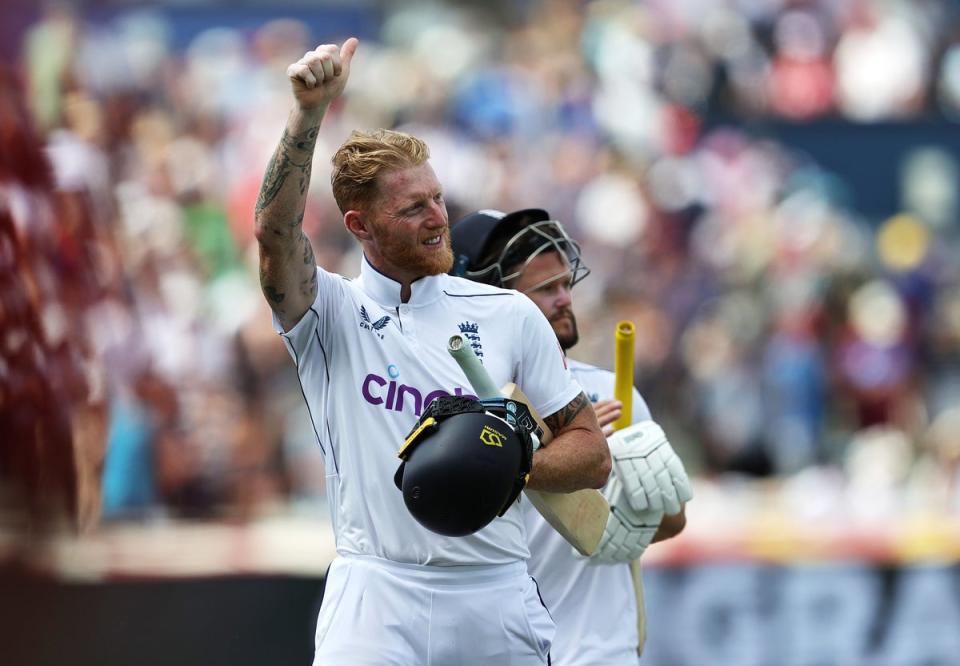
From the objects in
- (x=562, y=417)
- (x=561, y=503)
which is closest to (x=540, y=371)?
(x=562, y=417)

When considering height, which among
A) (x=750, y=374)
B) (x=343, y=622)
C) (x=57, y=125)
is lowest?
(x=750, y=374)

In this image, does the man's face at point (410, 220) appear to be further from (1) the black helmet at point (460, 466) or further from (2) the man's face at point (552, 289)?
(2) the man's face at point (552, 289)

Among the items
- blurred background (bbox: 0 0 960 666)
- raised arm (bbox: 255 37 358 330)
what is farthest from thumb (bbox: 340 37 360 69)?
blurred background (bbox: 0 0 960 666)

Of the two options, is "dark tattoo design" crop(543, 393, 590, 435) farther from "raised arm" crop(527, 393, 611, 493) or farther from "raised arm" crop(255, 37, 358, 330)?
"raised arm" crop(255, 37, 358, 330)

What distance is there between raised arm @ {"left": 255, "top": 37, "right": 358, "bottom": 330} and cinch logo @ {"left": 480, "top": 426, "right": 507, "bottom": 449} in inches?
25.1

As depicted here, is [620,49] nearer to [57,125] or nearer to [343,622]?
[57,125]

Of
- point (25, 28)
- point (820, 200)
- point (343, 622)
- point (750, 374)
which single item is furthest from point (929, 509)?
point (343, 622)

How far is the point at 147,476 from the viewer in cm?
938

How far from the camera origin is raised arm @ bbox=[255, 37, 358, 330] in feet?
12.2

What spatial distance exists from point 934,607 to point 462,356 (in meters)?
6.79

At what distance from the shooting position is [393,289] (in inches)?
161

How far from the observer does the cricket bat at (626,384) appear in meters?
5.11

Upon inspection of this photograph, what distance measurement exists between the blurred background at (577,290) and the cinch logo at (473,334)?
102 inches

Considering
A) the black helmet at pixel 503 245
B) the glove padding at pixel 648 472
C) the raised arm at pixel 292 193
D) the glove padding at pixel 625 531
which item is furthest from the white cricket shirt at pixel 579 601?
the raised arm at pixel 292 193
